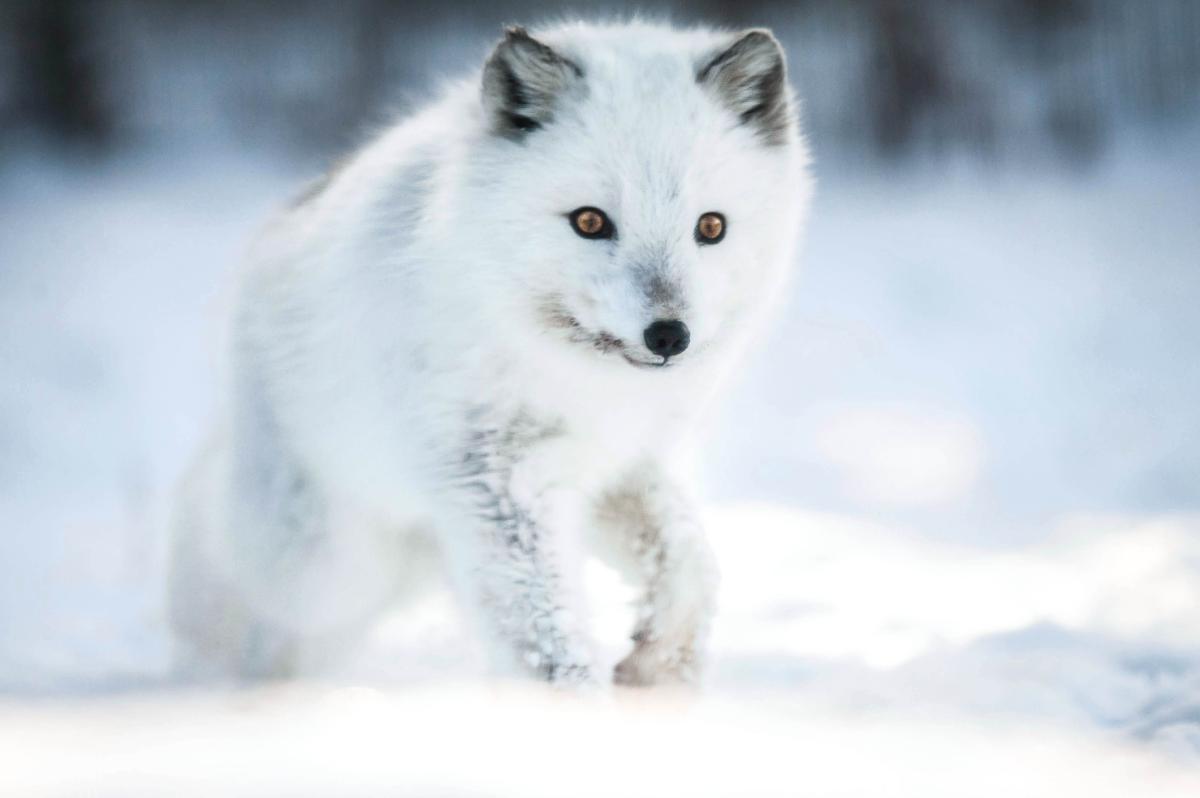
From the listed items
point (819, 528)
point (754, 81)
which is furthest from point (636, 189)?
point (819, 528)

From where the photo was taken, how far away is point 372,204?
2320 millimetres

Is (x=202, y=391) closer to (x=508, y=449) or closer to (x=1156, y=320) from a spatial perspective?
(x=508, y=449)

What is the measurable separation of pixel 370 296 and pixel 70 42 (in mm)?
4292

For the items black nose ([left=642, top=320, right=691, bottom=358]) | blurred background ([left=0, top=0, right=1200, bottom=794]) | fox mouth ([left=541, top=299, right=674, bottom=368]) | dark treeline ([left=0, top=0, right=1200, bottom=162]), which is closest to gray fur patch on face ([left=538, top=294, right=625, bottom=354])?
fox mouth ([left=541, top=299, right=674, bottom=368])

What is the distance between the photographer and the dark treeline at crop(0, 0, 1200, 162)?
5848 mm

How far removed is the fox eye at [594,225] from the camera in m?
2.01

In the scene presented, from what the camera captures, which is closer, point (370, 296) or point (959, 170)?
point (370, 296)

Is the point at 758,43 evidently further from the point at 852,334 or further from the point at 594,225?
the point at 852,334

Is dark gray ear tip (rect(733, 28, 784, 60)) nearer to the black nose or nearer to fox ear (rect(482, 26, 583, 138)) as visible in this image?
fox ear (rect(482, 26, 583, 138))

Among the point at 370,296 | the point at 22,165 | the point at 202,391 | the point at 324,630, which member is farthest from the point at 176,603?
the point at 22,165

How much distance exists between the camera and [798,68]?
6.00 m

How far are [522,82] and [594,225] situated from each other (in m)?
0.29

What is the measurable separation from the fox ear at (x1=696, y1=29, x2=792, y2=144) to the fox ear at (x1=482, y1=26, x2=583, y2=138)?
0.78 ft

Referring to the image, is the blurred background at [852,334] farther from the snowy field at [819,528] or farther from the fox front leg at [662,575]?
the fox front leg at [662,575]
